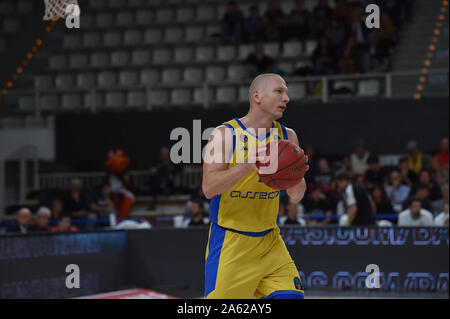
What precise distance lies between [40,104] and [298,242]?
849 centimetres

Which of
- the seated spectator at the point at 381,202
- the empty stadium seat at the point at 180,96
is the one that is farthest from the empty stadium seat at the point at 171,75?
the seated spectator at the point at 381,202

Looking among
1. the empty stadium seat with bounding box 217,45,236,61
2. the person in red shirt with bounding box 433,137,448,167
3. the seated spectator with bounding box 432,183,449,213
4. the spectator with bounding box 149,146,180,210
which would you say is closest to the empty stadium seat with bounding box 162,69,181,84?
the empty stadium seat with bounding box 217,45,236,61

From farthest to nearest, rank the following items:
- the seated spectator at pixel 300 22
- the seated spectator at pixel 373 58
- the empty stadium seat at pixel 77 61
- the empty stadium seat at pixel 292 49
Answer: the empty stadium seat at pixel 77 61 → the empty stadium seat at pixel 292 49 → the seated spectator at pixel 300 22 → the seated spectator at pixel 373 58

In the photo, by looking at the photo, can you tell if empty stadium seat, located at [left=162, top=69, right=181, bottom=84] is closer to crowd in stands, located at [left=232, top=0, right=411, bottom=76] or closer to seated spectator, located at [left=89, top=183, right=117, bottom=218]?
crowd in stands, located at [left=232, top=0, right=411, bottom=76]

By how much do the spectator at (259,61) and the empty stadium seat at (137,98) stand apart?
2536 mm

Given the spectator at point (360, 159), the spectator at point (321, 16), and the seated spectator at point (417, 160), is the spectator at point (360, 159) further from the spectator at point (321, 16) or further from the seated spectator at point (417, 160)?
the spectator at point (321, 16)

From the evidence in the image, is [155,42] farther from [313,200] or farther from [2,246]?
[2,246]

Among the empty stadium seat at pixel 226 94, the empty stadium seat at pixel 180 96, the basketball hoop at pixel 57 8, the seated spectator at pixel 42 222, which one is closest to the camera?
the basketball hoop at pixel 57 8

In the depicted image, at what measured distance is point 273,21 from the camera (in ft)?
58.4

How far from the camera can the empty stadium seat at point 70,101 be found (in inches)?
683

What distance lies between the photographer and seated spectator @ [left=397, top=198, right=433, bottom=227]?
11.2 metres

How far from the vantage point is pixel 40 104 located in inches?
680

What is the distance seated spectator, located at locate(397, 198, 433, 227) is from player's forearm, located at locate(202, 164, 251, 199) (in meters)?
7.57

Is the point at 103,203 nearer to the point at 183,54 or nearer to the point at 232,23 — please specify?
the point at 183,54
